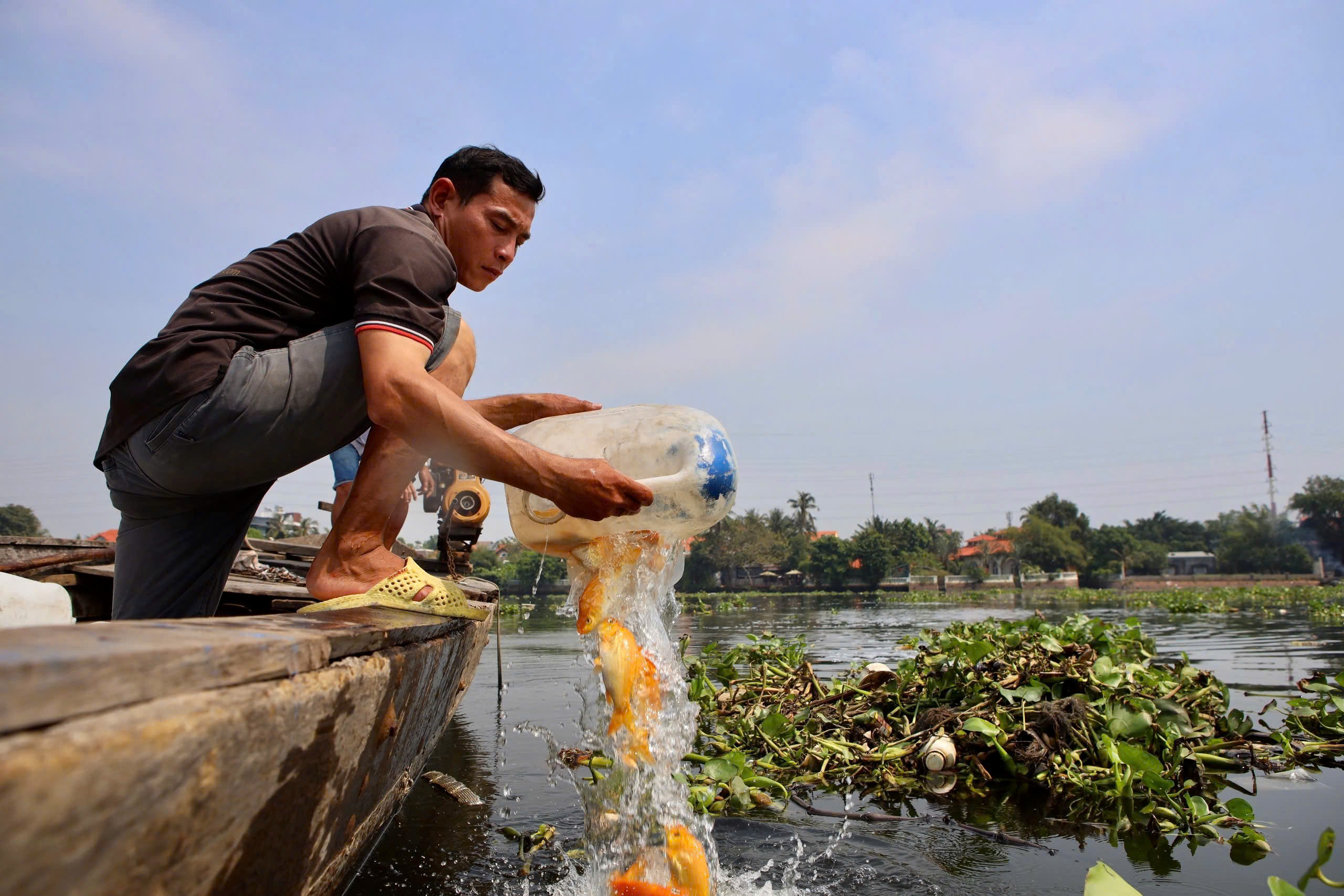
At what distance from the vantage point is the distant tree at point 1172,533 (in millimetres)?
78562

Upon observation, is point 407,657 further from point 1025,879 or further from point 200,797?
point 1025,879

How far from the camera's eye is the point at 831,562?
59.4m

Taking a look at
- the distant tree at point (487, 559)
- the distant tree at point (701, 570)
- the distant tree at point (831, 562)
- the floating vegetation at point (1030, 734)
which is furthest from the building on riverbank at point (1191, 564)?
the floating vegetation at point (1030, 734)

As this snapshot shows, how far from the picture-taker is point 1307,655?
6.42 m

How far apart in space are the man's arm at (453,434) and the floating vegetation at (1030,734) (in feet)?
3.84

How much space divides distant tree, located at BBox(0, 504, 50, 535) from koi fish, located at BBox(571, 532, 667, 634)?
6105 centimetres

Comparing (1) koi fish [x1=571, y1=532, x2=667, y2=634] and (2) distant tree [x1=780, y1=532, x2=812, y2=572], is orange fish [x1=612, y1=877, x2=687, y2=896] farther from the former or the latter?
(2) distant tree [x1=780, y1=532, x2=812, y2=572]

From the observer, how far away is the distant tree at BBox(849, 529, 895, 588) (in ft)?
190

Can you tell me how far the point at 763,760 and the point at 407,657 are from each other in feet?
6.96

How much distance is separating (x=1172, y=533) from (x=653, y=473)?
91.9 meters

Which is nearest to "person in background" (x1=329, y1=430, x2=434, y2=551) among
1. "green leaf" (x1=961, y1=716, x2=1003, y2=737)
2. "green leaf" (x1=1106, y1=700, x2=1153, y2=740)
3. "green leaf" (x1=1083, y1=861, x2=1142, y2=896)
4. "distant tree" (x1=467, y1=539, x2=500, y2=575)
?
"green leaf" (x1=1083, y1=861, x2=1142, y2=896)

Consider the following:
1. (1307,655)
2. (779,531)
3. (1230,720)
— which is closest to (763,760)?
Answer: (1230,720)

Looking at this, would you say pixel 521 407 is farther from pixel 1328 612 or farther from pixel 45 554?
pixel 1328 612

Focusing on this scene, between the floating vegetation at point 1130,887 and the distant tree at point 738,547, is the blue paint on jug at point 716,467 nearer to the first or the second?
the floating vegetation at point 1130,887
